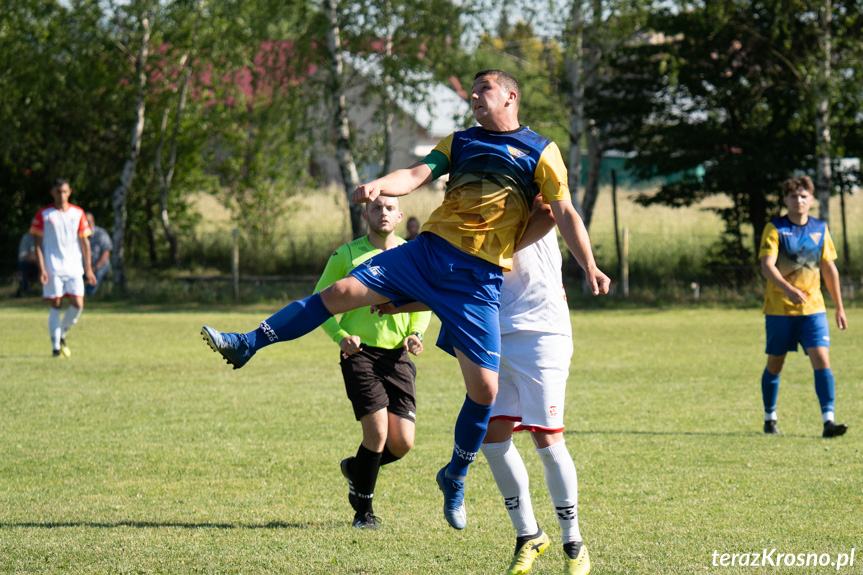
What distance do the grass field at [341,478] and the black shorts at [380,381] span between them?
67cm

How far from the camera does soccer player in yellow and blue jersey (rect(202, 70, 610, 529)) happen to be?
13.9ft

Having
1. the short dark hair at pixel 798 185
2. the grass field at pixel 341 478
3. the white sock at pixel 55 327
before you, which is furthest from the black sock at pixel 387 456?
the white sock at pixel 55 327

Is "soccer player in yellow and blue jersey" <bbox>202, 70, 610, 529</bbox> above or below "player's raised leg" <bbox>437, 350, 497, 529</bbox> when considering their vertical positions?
above

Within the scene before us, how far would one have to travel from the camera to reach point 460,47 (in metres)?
24.8

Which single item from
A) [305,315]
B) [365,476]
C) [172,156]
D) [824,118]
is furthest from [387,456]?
[172,156]

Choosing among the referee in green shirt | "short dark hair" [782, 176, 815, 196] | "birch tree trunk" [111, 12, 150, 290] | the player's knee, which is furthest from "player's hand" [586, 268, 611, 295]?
"birch tree trunk" [111, 12, 150, 290]

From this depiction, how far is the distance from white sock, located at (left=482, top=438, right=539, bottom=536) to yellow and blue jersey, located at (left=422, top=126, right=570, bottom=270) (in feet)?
3.06

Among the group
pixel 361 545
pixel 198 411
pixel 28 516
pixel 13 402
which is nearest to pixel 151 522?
pixel 28 516

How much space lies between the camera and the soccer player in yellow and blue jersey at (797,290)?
8102 mm

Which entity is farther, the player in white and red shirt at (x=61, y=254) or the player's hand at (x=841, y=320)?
the player in white and red shirt at (x=61, y=254)

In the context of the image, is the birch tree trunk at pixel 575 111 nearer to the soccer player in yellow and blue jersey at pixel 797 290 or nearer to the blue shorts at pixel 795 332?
the soccer player in yellow and blue jersey at pixel 797 290

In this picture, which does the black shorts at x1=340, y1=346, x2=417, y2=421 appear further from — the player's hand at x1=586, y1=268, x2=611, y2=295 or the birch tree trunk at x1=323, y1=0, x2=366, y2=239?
the birch tree trunk at x1=323, y1=0, x2=366, y2=239

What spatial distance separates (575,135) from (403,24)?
5.36 metres

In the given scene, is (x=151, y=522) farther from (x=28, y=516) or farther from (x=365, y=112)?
(x=365, y=112)
